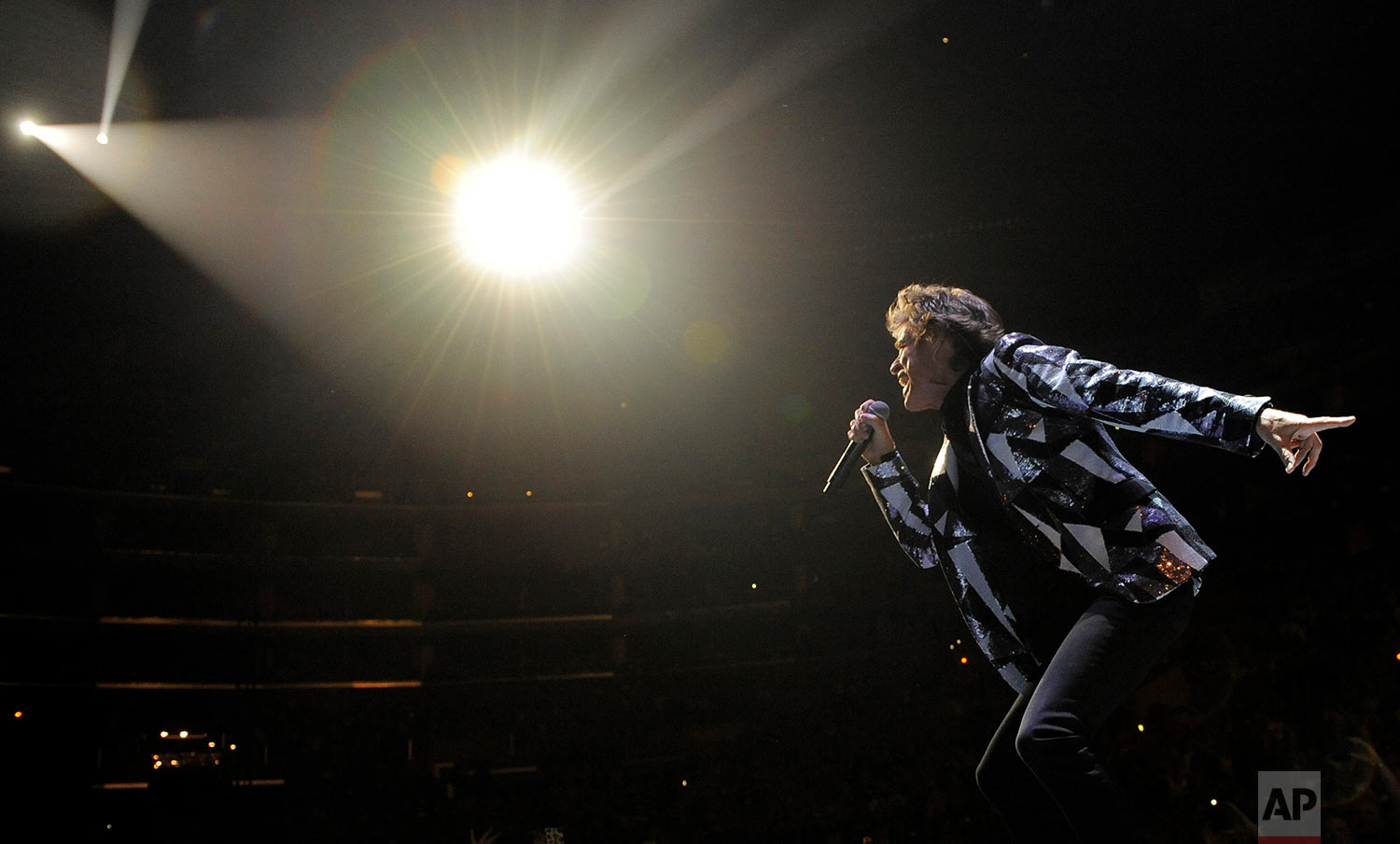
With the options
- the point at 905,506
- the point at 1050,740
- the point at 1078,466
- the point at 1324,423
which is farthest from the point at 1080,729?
the point at 905,506

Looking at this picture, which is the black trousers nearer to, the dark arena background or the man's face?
the man's face

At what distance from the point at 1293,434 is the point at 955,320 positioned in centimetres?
78

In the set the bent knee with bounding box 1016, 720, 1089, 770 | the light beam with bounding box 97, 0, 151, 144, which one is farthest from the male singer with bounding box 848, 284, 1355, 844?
the light beam with bounding box 97, 0, 151, 144

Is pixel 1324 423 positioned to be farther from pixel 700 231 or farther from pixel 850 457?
pixel 700 231

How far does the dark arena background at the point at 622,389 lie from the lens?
356cm

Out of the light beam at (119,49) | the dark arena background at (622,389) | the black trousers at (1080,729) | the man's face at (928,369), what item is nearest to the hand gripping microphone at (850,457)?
the man's face at (928,369)

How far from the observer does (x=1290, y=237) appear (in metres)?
4.38

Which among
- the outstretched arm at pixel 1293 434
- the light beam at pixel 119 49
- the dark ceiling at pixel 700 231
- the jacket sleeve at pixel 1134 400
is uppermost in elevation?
the light beam at pixel 119 49

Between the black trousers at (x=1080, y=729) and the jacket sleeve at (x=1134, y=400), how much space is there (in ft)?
1.13

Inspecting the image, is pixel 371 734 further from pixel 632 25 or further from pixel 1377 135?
pixel 1377 135

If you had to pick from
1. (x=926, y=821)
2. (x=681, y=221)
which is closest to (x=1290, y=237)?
(x=681, y=221)

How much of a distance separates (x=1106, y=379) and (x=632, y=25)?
258cm

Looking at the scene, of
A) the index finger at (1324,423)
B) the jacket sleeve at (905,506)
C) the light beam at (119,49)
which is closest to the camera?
the index finger at (1324,423)

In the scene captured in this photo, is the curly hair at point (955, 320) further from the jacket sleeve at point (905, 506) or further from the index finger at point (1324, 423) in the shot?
the index finger at point (1324, 423)
